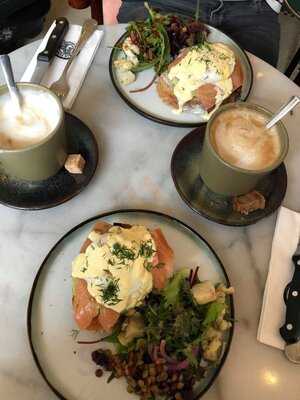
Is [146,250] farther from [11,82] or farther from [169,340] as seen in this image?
[11,82]

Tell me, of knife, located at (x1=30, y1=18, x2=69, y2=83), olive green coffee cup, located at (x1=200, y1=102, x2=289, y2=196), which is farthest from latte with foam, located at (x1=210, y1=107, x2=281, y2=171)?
knife, located at (x1=30, y1=18, x2=69, y2=83)

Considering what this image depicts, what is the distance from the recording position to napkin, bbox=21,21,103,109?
104 centimetres

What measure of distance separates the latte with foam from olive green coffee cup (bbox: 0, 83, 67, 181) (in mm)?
305

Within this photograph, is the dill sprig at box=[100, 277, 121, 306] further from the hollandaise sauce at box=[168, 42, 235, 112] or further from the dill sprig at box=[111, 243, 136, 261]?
the hollandaise sauce at box=[168, 42, 235, 112]

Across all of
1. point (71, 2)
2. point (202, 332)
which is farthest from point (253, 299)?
point (71, 2)

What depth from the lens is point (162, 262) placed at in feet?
2.47

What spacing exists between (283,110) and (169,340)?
0.47 metres

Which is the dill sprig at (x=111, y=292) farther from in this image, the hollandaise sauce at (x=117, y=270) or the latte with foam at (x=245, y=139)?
the latte with foam at (x=245, y=139)

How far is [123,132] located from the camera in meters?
1.01

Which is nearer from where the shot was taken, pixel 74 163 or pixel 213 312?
pixel 213 312

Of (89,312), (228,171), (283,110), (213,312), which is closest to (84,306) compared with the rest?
(89,312)

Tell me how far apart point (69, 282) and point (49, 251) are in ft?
0.26

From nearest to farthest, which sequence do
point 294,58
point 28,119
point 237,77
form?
point 28,119, point 237,77, point 294,58

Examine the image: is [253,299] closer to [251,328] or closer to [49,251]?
[251,328]
